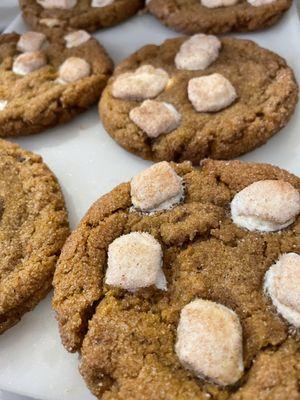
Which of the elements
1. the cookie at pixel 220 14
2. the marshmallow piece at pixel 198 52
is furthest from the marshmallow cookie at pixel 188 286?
the cookie at pixel 220 14

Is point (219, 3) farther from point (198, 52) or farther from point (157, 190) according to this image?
point (157, 190)

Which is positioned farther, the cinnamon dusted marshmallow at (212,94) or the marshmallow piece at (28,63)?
the marshmallow piece at (28,63)

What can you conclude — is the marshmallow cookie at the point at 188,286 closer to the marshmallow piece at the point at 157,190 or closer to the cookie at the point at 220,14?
the marshmallow piece at the point at 157,190

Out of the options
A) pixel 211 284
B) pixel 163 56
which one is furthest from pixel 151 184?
pixel 163 56

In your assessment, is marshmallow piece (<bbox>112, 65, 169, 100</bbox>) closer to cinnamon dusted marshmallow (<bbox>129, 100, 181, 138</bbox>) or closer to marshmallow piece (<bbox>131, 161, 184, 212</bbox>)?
cinnamon dusted marshmallow (<bbox>129, 100, 181, 138</bbox>)

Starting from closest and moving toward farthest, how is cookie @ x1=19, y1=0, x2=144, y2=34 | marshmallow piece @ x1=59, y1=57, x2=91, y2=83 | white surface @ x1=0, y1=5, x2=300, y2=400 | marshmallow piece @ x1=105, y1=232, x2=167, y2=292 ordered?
marshmallow piece @ x1=105, y1=232, x2=167, y2=292 → white surface @ x1=0, y1=5, x2=300, y2=400 → marshmallow piece @ x1=59, y1=57, x2=91, y2=83 → cookie @ x1=19, y1=0, x2=144, y2=34

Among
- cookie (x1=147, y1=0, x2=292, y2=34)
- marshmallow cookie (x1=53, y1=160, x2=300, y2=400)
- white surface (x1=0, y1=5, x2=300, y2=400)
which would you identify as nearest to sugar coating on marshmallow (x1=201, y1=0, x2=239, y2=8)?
cookie (x1=147, y1=0, x2=292, y2=34)
